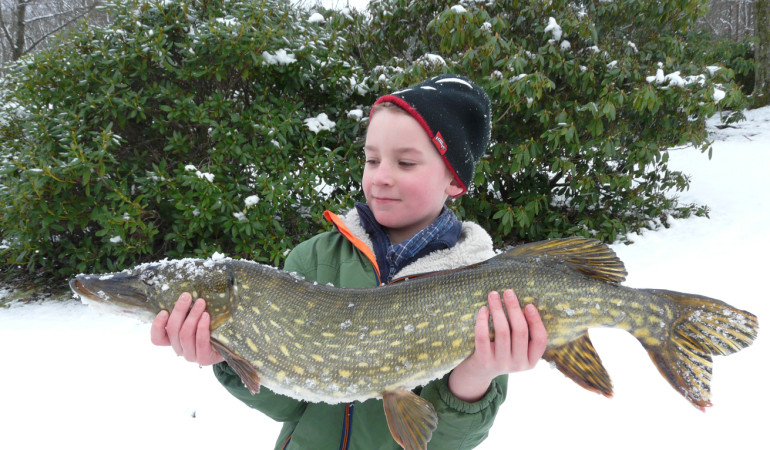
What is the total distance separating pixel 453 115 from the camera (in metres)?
1.54

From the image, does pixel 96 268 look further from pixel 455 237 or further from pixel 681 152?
pixel 681 152

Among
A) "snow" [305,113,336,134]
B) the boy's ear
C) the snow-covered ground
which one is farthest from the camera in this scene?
"snow" [305,113,336,134]

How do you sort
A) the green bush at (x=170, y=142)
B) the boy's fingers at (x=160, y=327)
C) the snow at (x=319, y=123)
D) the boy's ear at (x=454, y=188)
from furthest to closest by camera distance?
the snow at (x=319, y=123)
the green bush at (x=170, y=142)
the boy's ear at (x=454, y=188)
the boy's fingers at (x=160, y=327)

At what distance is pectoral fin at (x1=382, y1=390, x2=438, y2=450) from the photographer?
123 cm

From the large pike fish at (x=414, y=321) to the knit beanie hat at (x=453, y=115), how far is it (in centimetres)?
40

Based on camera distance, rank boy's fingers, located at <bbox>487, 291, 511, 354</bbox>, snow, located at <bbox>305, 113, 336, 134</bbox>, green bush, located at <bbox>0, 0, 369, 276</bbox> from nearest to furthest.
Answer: boy's fingers, located at <bbox>487, 291, 511, 354</bbox> < green bush, located at <bbox>0, 0, 369, 276</bbox> < snow, located at <bbox>305, 113, 336, 134</bbox>

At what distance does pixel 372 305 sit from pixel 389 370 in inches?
8.0

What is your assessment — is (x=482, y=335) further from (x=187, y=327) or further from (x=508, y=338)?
(x=187, y=327)

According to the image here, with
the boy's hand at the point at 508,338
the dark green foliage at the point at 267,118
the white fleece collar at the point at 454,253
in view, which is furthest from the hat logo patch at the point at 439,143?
the dark green foliage at the point at 267,118

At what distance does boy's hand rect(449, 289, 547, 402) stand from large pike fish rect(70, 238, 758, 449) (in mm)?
37

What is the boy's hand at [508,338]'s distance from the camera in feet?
4.05

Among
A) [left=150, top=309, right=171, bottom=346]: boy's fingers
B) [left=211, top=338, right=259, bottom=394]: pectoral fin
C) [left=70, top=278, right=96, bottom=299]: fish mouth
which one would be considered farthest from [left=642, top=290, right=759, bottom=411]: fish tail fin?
[left=70, top=278, right=96, bottom=299]: fish mouth

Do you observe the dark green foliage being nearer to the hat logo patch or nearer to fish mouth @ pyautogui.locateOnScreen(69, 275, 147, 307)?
fish mouth @ pyautogui.locateOnScreen(69, 275, 147, 307)

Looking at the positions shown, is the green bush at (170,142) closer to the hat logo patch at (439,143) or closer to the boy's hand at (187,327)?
the boy's hand at (187,327)
